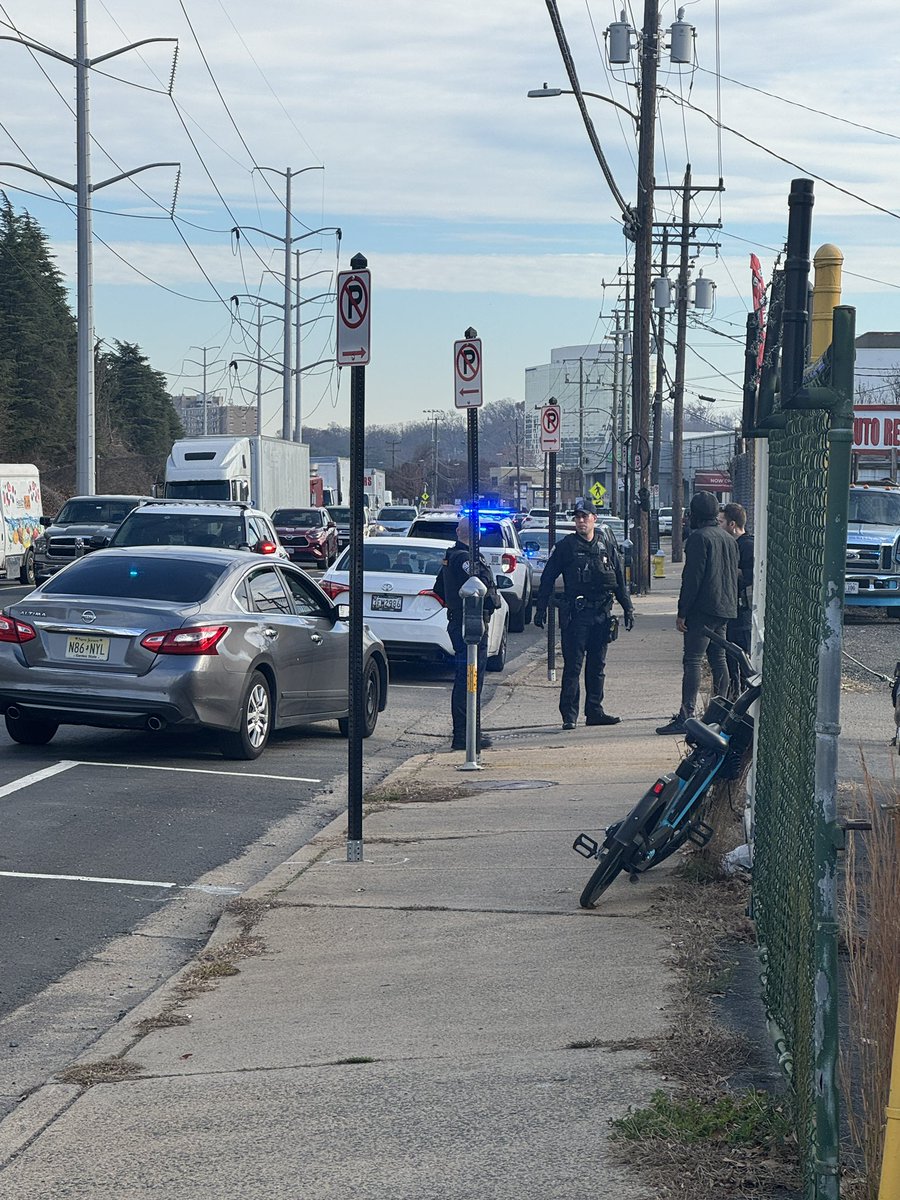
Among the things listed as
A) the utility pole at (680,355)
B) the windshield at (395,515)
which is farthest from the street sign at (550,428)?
the windshield at (395,515)

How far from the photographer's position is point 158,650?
11.5m

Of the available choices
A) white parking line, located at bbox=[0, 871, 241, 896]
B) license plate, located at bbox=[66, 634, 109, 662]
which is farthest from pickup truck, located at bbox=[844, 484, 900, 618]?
white parking line, located at bbox=[0, 871, 241, 896]

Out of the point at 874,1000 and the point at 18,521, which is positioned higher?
the point at 18,521

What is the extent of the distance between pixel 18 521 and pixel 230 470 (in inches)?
321

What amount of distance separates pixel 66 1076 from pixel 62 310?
9196 centimetres

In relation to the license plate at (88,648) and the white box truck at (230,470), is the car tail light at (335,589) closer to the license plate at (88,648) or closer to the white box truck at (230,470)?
the license plate at (88,648)

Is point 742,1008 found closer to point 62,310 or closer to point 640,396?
point 640,396

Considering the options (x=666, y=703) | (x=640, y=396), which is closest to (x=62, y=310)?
(x=640, y=396)

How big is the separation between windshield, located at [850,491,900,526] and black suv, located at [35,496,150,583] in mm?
13606

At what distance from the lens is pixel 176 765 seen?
11.8 m

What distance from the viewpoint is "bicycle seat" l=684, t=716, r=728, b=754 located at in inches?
270

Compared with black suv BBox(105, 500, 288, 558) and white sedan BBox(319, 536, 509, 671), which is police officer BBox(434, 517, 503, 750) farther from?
black suv BBox(105, 500, 288, 558)

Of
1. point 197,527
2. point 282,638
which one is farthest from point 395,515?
point 282,638

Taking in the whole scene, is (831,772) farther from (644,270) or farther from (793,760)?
(644,270)
